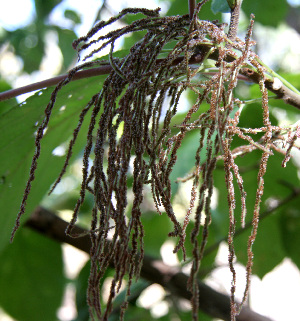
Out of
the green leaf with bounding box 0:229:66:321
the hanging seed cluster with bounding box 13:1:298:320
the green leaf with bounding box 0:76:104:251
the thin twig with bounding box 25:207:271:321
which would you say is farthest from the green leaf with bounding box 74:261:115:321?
the hanging seed cluster with bounding box 13:1:298:320

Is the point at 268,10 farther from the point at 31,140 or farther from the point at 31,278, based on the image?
the point at 31,278

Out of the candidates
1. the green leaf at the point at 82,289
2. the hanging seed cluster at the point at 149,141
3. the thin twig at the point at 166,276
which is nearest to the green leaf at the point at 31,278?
the green leaf at the point at 82,289

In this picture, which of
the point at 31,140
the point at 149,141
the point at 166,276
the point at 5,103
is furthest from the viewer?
the point at 5,103

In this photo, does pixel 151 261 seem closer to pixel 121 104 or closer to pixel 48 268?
pixel 48 268

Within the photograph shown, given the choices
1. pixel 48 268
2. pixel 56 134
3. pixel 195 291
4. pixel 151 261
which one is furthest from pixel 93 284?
pixel 48 268

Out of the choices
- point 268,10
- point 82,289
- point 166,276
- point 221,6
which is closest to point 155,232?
point 82,289
